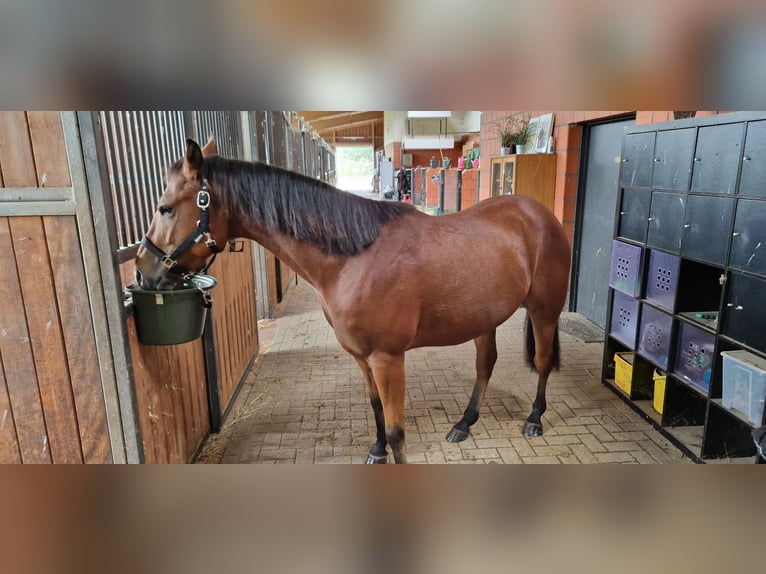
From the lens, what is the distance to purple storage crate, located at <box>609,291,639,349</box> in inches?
110

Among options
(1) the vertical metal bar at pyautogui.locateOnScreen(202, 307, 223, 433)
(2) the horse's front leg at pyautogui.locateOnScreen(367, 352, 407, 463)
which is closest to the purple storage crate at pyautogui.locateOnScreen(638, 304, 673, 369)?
(2) the horse's front leg at pyautogui.locateOnScreen(367, 352, 407, 463)

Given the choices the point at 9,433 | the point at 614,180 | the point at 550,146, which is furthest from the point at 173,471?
the point at 550,146

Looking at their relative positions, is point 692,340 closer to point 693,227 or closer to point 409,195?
point 693,227

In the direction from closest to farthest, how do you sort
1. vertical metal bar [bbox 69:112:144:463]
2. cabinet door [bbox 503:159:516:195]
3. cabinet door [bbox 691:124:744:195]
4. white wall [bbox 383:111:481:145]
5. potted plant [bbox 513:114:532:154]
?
vertical metal bar [bbox 69:112:144:463] < cabinet door [bbox 691:124:744:195] < cabinet door [bbox 503:159:516:195] < potted plant [bbox 513:114:532:154] < white wall [bbox 383:111:481:145]

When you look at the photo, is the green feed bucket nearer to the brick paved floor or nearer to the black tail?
the brick paved floor

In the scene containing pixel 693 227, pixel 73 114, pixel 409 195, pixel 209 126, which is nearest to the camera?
pixel 73 114

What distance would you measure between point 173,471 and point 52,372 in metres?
1.41

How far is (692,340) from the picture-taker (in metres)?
2.33

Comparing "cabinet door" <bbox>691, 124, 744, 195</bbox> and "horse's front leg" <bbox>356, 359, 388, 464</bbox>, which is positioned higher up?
"cabinet door" <bbox>691, 124, 744, 195</bbox>

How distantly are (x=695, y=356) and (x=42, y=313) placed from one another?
275 cm

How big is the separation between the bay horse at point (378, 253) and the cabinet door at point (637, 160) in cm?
67

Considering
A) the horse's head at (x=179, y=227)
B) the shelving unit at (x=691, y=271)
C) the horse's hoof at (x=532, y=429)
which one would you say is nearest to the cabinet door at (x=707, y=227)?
the shelving unit at (x=691, y=271)

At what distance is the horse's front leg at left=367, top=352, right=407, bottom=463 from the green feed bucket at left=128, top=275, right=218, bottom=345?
28.2 inches
